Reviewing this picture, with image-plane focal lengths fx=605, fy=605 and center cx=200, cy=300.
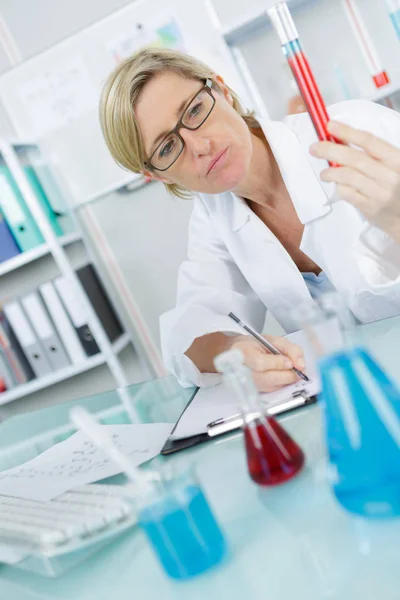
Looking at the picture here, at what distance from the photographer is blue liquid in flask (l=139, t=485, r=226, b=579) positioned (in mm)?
488

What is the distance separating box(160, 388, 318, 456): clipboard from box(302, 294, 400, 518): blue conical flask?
30cm

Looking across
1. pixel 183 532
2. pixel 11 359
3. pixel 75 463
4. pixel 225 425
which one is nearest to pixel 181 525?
pixel 183 532

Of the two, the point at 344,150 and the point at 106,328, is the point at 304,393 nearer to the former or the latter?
the point at 344,150

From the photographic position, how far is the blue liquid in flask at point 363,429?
0.44 metres

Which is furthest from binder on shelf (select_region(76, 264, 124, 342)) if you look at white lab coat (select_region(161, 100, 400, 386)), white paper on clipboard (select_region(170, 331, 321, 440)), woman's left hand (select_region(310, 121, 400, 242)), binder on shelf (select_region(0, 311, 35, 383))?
woman's left hand (select_region(310, 121, 400, 242))

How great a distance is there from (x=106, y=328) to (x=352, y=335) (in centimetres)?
229

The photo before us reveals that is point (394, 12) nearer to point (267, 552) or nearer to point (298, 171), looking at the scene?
point (298, 171)

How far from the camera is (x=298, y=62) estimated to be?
65cm

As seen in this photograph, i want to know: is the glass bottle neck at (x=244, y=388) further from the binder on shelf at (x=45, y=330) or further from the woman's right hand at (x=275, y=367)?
the binder on shelf at (x=45, y=330)

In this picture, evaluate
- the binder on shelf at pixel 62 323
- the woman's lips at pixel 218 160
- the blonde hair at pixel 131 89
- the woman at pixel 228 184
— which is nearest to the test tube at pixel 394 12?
the woman at pixel 228 184

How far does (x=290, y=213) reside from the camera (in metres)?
1.48

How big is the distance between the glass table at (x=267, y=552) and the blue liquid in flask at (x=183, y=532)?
14 millimetres

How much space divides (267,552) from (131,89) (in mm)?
941

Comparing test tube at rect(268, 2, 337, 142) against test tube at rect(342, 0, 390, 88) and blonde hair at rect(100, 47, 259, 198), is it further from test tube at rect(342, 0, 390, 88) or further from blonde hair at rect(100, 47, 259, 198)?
test tube at rect(342, 0, 390, 88)
